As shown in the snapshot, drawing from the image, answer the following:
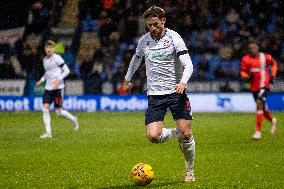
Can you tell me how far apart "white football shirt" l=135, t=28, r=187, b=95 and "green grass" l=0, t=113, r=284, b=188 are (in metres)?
1.39

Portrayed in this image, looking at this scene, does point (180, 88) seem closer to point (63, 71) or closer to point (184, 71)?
point (184, 71)

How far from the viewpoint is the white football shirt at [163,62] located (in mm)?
9922

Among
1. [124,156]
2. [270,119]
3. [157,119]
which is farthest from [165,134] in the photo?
[270,119]

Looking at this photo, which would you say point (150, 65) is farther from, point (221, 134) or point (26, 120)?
point (26, 120)

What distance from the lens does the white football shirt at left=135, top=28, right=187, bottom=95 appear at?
32.6 ft

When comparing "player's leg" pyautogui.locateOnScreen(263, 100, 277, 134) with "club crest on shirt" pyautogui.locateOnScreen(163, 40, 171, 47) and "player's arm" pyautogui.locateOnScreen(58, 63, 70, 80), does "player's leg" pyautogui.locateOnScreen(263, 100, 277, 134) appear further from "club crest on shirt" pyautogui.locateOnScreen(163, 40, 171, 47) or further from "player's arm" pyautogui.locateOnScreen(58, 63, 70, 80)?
"club crest on shirt" pyautogui.locateOnScreen(163, 40, 171, 47)

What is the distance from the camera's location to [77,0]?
108 ft

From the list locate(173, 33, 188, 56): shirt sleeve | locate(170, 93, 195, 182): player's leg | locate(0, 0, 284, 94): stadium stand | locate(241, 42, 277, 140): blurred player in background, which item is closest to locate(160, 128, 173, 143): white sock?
locate(170, 93, 195, 182): player's leg

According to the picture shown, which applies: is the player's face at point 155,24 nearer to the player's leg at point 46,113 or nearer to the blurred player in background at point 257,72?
the blurred player in background at point 257,72

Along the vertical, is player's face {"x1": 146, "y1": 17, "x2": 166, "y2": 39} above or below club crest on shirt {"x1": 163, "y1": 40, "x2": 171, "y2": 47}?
above

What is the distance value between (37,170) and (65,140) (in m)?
5.50

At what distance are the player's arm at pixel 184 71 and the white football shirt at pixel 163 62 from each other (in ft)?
0.55

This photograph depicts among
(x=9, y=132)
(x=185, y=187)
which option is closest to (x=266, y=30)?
(x=9, y=132)

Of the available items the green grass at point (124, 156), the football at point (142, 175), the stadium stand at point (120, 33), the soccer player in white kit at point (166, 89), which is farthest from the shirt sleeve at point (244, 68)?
the stadium stand at point (120, 33)
